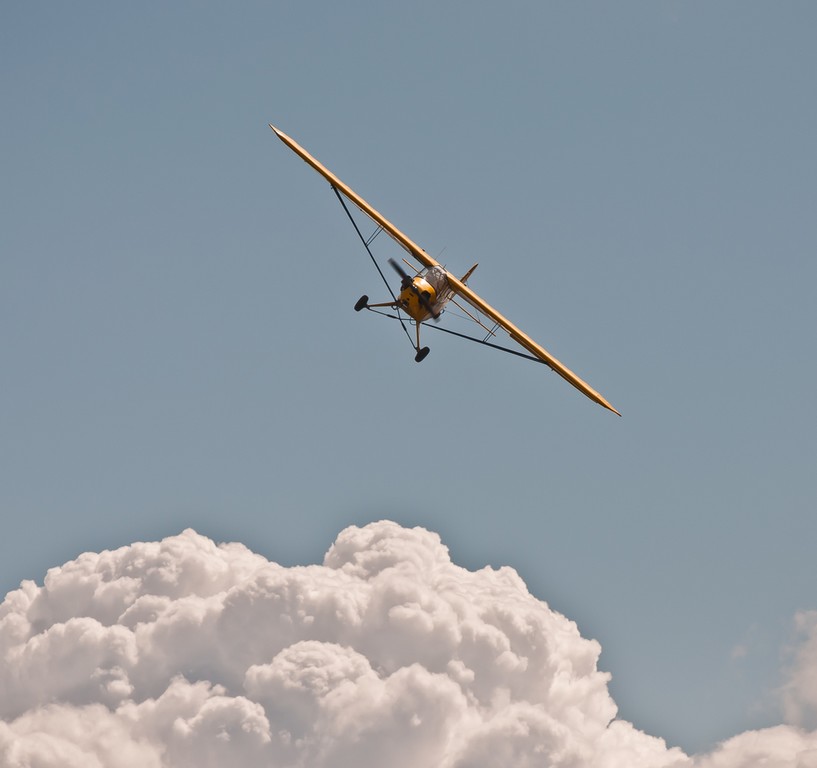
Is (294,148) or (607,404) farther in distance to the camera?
(294,148)

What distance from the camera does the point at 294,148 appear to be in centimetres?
8688

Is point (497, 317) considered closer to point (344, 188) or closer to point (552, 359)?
point (552, 359)

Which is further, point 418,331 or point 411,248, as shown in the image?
point 411,248

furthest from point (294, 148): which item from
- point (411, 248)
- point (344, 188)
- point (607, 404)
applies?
point (607, 404)

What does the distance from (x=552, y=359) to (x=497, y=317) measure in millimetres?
5261

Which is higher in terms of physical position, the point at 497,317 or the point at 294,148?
the point at 294,148

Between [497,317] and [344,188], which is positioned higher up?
[344,188]

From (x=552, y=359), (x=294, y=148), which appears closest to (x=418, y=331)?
(x=552, y=359)

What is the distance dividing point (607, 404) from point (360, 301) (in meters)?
19.7

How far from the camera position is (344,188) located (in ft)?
284

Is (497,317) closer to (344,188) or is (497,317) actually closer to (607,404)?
(607,404)

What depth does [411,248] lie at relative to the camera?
83.7 metres

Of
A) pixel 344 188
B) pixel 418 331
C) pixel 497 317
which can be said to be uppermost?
pixel 344 188

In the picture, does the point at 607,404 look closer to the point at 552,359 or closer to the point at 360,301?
the point at 552,359
